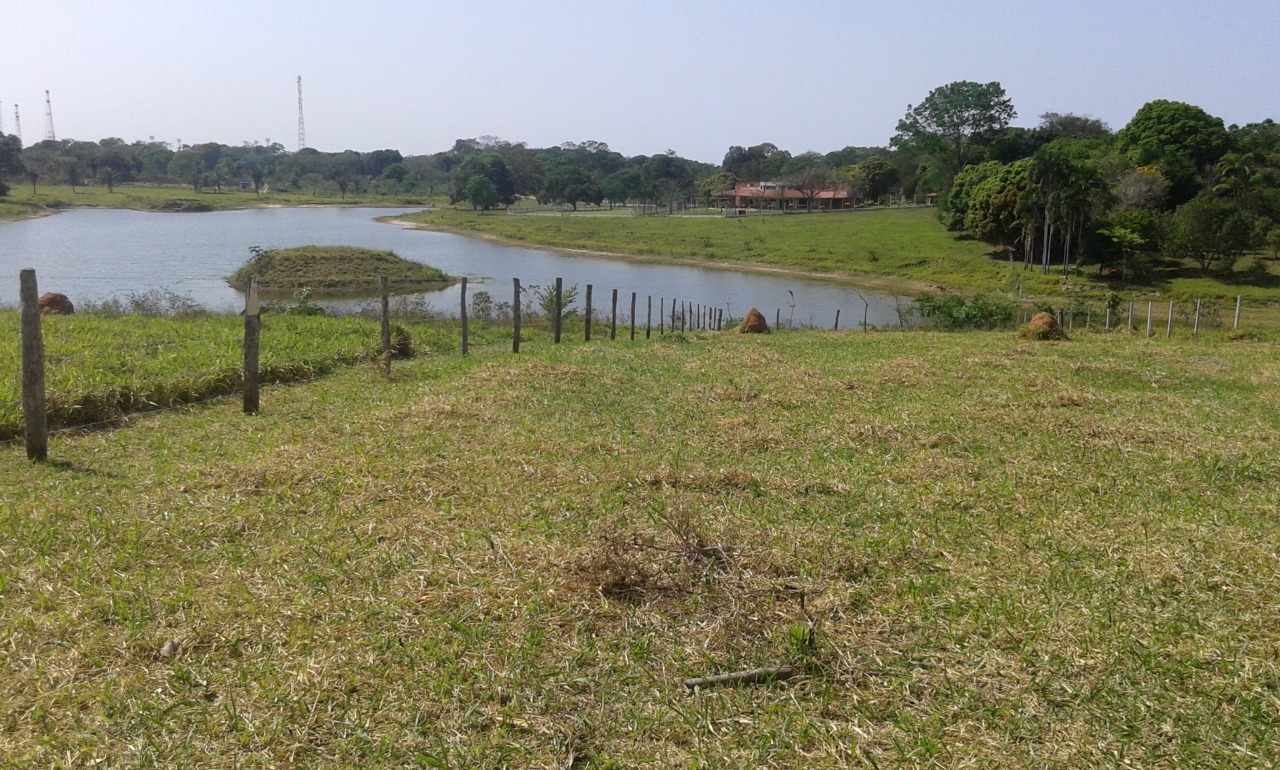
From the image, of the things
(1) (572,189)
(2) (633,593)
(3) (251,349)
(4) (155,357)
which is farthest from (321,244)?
(2) (633,593)

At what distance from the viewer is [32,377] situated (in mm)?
8227

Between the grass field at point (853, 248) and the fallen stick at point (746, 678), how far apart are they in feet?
139

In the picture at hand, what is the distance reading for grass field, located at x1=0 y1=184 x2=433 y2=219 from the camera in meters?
81.0

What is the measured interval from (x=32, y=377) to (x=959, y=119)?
256 ft

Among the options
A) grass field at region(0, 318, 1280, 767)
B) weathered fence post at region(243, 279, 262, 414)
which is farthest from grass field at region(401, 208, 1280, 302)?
weathered fence post at region(243, 279, 262, 414)

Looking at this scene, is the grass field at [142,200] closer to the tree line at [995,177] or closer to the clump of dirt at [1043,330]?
the tree line at [995,177]

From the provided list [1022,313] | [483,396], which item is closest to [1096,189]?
[1022,313]

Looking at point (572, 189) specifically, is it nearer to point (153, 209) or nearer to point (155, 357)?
point (153, 209)

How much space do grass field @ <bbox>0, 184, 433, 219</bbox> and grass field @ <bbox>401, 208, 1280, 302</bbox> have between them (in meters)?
26.5

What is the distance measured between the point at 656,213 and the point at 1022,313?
71016 mm

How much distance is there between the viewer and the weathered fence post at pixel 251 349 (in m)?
10.5

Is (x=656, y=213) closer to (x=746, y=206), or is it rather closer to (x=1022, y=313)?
(x=746, y=206)

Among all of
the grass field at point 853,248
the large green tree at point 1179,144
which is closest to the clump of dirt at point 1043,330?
the grass field at point 853,248

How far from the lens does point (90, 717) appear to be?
3.99 m
